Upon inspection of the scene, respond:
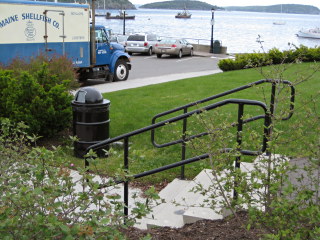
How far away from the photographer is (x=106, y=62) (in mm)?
20391

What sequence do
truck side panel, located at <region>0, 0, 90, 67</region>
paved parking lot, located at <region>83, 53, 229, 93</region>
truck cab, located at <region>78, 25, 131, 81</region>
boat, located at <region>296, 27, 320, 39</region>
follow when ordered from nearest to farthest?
truck side panel, located at <region>0, 0, 90, 67</region>, paved parking lot, located at <region>83, 53, 229, 93</region>, truck cab, located at <region>78, 25, 131, 81</region>, boat, located at <region>296, 27, 320, 39</region>

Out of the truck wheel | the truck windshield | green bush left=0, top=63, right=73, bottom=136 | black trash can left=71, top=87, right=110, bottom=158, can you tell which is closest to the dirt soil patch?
black trash can left=71, top=87, right=110, bottom=158

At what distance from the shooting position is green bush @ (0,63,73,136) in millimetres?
9055

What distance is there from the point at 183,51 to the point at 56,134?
26.1 metres

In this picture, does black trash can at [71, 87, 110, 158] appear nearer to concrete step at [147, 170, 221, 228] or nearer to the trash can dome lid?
the trash can dome lid

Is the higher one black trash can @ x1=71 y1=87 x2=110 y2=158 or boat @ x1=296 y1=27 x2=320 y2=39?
boat @ x1=296 y1=27 x2=320 y2=39

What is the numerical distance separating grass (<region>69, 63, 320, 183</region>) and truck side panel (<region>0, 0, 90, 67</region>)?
11.8 feet

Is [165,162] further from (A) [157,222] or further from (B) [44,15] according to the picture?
(B) [44,15]

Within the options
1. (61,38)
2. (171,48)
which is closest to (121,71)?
(61,38)

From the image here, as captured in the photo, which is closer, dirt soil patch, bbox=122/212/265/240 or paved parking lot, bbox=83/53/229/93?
dirt soil patch, bbox=122/212/265/240

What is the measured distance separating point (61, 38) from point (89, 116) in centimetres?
991

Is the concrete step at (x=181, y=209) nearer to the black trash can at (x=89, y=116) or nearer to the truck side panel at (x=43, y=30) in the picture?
the black trash can at (x=89, y=116)

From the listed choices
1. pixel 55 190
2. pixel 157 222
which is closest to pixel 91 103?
pixel 157 222

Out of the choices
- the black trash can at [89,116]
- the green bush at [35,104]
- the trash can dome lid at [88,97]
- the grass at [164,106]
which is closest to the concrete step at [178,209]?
the grass at [164,106]
